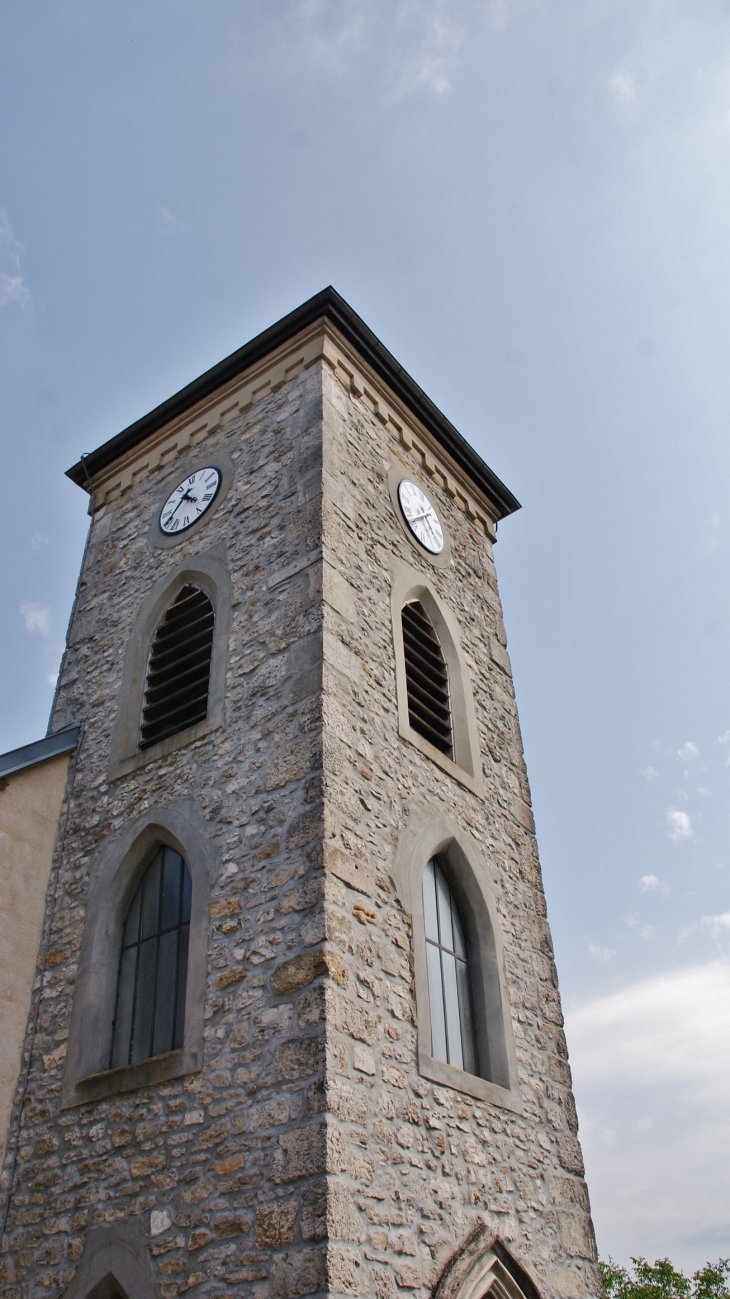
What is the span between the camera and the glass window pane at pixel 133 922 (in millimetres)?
7676

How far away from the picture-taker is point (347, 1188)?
17.7 feet

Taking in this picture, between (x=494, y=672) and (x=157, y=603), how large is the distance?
12.2 feet

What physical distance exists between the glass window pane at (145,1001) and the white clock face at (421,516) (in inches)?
195

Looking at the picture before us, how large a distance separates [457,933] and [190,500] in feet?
17.1

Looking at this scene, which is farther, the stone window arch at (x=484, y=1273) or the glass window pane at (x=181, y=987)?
the glass window pane at (x=181, y=987)

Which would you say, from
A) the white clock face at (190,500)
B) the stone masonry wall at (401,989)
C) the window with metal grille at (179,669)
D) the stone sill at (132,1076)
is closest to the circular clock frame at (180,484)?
the white clock face at (190,500)

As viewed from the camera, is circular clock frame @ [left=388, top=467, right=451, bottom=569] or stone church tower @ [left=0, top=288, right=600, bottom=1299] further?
circular clock frame @ [left=388, top=467, right=451, bottom=569]

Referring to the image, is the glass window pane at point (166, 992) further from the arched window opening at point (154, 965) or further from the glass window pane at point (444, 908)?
the glass window pane at point (444, 908)

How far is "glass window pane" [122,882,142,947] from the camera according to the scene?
25.2ft

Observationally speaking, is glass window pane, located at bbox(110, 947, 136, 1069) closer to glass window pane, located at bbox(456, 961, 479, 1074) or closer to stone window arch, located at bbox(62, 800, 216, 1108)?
stone window arch, located at bbox(62, 800, 216, 1108)

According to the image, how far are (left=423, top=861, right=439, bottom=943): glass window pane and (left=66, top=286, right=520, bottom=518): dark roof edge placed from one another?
570cm

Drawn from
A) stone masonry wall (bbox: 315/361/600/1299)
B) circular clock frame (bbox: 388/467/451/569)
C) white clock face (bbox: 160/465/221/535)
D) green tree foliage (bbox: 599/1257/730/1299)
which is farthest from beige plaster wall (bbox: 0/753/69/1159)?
green tree foliage (bbox: 599/1257/730/1299)

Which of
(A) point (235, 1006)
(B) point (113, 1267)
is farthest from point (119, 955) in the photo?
(B) point (113, 1267)

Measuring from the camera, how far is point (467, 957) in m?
8.05
